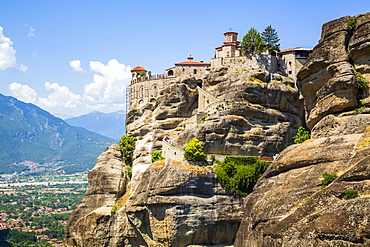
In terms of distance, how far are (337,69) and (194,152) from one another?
84.5ft

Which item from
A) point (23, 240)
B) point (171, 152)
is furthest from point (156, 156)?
point (23, 240)

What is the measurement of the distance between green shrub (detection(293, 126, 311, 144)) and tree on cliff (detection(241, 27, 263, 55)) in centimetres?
1662

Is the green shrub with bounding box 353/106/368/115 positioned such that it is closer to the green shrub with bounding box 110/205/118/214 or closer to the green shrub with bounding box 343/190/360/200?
the green shrub with bounding box 343/190/360/200

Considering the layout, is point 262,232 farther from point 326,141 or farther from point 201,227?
point 201,227

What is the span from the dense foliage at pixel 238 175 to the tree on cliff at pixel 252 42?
21.3 meters

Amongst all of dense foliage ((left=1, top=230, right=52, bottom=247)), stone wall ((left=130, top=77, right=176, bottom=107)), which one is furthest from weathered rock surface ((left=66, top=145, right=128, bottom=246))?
dense foliage ((left=1, top=230, right=52, bottom=247))

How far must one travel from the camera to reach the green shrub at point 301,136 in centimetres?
6781

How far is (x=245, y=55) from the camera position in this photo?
83.0 m

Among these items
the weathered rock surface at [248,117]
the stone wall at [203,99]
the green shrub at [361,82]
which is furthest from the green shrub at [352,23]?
the stone wall at [203,99]

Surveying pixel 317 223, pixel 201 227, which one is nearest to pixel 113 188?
pixel 201 227

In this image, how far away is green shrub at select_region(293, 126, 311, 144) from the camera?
67.8 meters

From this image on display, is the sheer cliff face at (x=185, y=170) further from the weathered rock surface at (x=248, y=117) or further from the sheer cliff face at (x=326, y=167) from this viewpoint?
the sheer cliff face at (x=326, y=167)

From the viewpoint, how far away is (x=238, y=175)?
6781 centimetres

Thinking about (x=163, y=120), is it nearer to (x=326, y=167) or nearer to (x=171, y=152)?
(x=171, y=152)
